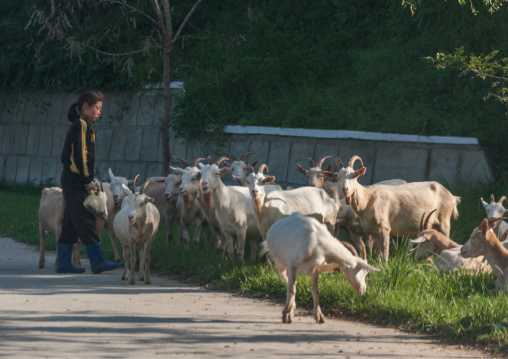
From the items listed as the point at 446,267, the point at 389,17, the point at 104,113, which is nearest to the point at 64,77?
the point at 104,113

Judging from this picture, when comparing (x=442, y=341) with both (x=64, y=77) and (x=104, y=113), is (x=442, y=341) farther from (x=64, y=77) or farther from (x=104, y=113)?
(x=64, y=77)

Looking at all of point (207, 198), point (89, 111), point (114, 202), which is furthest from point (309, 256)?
point (114, 202)

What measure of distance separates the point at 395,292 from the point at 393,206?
3.21 meters

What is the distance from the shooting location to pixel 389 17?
18.1 m

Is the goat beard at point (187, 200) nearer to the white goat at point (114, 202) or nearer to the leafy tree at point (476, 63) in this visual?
the white goat at point (114, 202)

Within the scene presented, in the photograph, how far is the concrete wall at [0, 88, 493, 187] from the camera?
13281 millimetres

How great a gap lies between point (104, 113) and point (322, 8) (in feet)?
20.9

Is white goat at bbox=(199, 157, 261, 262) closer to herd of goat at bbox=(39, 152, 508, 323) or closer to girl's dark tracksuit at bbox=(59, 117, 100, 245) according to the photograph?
herd of goat at bbox=(39, 152, 508, 323)

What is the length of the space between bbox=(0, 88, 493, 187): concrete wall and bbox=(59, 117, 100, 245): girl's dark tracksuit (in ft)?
19.2

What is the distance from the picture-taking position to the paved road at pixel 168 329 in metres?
5.96

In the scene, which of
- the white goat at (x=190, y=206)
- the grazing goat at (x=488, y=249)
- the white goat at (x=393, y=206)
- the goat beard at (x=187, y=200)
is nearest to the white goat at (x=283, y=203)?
the white goat at (x=393, y=206)

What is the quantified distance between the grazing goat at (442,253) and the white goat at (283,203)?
4.23 feet

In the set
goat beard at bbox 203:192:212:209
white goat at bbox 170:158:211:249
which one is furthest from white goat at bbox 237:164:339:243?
white goat at bbox 170:158:211:249

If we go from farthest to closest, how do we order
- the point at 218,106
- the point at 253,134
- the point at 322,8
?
the point at 322,8 < the point at 218,106 < the point at 253,134
